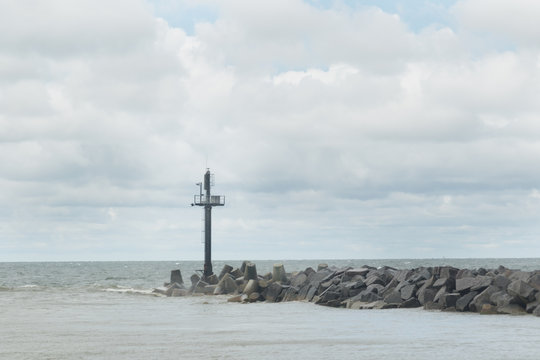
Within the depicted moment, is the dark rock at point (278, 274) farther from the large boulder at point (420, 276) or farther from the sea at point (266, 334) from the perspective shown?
the large boulder at point (420, 276)

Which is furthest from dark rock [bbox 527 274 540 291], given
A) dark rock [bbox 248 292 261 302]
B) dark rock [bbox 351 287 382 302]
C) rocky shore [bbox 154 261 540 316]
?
dark rock [bbox 248 292 261 302]

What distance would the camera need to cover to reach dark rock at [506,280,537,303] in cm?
2434

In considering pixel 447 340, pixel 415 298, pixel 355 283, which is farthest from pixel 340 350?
pixel 355 283

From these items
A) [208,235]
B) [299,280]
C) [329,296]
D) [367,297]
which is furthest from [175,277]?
[367,297]

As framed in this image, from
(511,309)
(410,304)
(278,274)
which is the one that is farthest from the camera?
(278,274)

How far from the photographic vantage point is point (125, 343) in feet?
61.3

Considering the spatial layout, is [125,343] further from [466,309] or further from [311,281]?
[311,281]

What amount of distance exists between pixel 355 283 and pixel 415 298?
389 centimetres

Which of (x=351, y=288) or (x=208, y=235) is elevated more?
(x=208, y=235)

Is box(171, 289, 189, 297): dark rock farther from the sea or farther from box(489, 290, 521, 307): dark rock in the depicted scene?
box(489, 290, 521, 307): dark rock

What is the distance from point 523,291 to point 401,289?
5846 mm

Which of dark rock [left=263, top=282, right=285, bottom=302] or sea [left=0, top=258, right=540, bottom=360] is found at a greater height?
dark rock [left=263, top=282, right=285, bottom=302]

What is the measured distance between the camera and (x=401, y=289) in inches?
1157

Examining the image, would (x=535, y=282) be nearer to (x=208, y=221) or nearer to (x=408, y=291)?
(x=408, y=291)
